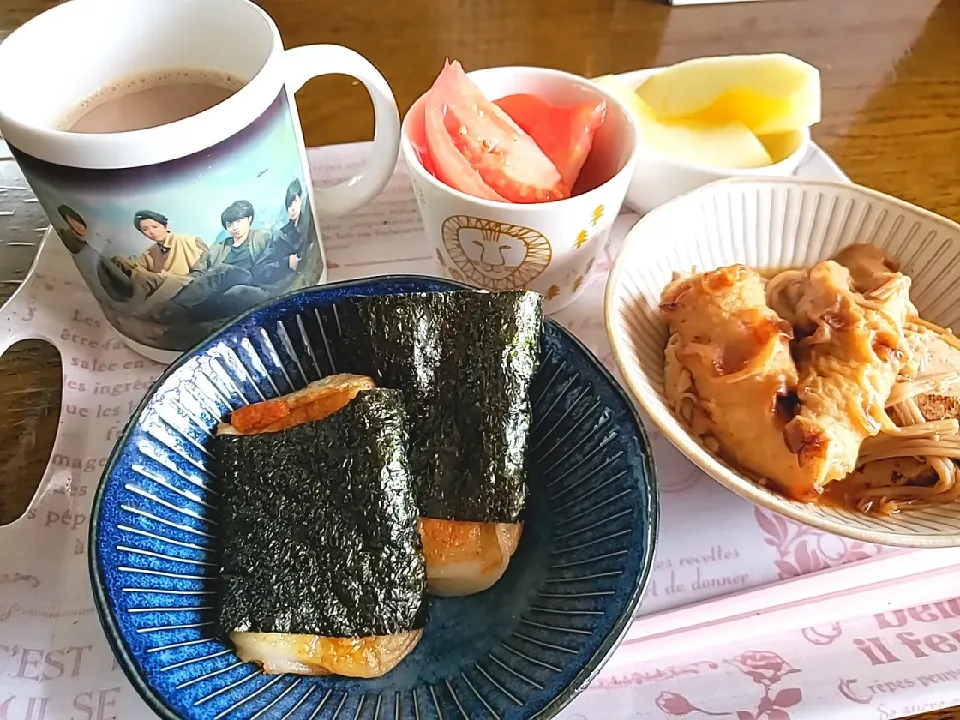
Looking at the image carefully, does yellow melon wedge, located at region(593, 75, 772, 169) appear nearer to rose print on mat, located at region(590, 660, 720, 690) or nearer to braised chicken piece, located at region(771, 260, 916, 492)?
braised chicken piece, located at region(771, 260, 916, 492)

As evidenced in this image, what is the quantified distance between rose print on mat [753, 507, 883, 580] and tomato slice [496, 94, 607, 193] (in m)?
0.36

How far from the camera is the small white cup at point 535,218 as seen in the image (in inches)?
28.0

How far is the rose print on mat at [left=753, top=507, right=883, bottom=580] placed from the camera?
25.7 inches

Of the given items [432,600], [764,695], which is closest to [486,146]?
[432,600]

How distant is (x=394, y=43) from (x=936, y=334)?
2.94 ft

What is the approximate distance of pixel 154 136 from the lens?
0.57m

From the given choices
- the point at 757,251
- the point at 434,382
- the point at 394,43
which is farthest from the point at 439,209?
the point at 394,43

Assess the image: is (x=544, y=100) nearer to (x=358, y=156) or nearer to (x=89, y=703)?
(x=358, y=156)

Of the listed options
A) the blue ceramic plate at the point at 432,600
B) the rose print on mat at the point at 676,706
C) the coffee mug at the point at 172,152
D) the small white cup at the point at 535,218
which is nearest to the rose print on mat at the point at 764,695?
the rose print on mat at the point at 676,706

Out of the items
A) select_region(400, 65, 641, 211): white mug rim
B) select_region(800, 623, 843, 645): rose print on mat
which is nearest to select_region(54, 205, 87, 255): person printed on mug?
select_region(400, 65, 641, 211): white mug rim

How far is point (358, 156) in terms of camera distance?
1.02 metres

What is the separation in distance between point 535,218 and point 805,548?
0.35m

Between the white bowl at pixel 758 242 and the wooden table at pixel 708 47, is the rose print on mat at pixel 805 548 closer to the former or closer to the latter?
the white bowl at pixel 758 242

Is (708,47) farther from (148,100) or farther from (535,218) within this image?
(148,100)
